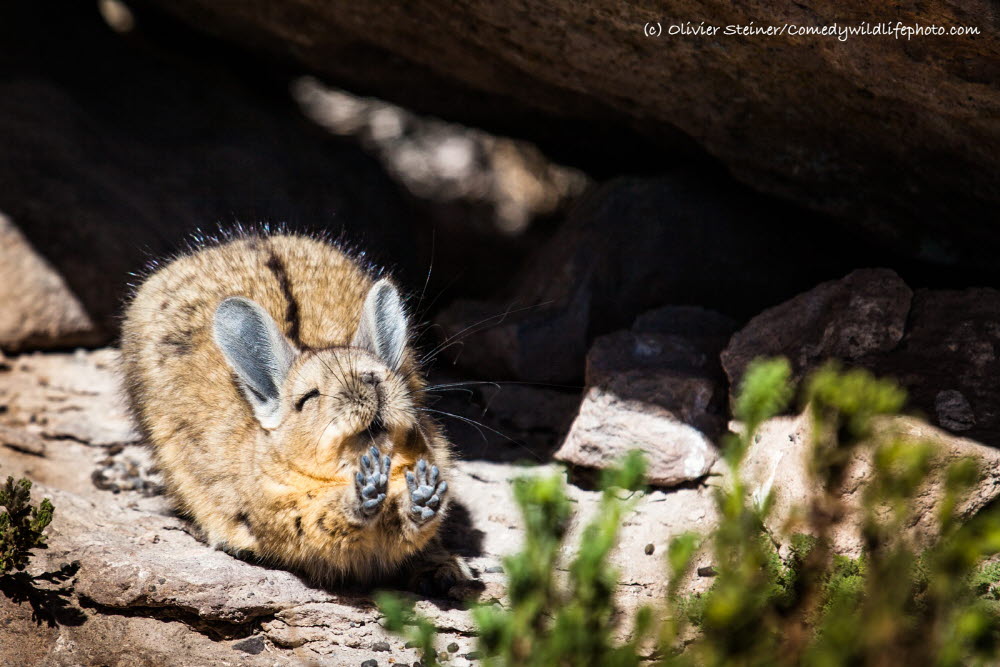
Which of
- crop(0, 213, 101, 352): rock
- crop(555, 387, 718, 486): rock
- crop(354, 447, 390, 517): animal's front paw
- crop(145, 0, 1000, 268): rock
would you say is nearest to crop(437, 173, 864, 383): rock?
crop(145, 0, 1000, 268): rock

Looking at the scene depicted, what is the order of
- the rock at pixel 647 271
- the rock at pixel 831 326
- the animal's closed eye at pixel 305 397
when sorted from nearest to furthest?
the animal's closed eye at pixel 305 397, the rock at pixel 831 326, the rock at pixel 647 271

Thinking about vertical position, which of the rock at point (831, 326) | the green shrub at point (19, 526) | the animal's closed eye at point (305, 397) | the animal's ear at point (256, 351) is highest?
the rock at point (831, 326)

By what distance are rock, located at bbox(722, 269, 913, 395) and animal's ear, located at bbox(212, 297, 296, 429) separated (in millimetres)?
2389

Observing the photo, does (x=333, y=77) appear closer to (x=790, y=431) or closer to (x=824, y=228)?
(x=824, y=228)

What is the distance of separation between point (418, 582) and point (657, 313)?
7.63ft

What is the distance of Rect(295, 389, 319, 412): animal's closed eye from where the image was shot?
174 inches

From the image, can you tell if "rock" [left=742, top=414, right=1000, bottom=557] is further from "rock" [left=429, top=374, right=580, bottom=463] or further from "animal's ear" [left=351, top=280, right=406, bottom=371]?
"animal's ear" [left=351, top=280, right=406, bottom=371]

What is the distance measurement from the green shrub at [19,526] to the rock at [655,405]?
2.70 m

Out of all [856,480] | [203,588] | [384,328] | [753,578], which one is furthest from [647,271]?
[753,578]

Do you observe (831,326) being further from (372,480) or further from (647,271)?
(372,480)

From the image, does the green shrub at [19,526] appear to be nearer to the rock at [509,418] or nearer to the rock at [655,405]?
the rock at [509,418]

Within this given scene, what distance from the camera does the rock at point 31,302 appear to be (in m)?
6.74

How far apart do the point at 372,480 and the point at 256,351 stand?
0.99 m

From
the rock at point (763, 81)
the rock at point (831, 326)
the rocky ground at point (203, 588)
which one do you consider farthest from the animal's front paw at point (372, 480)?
the rock at point (763, 81)
